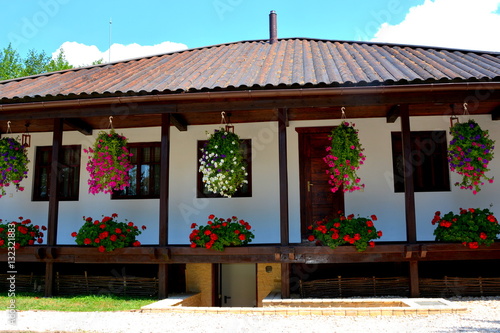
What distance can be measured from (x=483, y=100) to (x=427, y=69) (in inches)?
A: 46.1

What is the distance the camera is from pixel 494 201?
9.27m

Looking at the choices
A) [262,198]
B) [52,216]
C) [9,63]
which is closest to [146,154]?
[52,216]

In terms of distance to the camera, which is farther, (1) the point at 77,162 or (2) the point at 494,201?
(1) the point at 77,162

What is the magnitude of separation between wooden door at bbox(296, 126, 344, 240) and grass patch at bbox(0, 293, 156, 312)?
12.8ft

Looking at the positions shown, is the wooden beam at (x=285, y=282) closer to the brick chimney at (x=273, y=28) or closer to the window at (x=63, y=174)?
the window at (x=63, y=174)

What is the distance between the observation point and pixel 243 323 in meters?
5.84

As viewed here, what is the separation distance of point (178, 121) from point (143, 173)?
1.83m

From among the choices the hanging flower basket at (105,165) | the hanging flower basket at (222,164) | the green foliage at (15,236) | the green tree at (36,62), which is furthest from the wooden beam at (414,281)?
the green tree at (36,62)

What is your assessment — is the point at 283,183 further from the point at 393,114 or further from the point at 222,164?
the point at 393,114

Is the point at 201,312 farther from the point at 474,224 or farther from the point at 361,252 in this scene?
the point at 474,224

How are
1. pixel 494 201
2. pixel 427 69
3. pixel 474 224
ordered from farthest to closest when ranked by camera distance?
1. pixel 494 201
2. pixel 427 69
3. pixel 474 224

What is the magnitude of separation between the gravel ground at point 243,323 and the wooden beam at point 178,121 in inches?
149

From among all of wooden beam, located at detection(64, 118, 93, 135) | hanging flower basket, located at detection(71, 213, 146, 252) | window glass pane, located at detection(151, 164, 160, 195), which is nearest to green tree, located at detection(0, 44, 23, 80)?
wooden beam, located at detection(64, 118, 93, 135)

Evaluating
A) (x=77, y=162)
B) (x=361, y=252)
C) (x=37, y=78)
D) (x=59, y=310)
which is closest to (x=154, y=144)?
(x=77, y=162)
